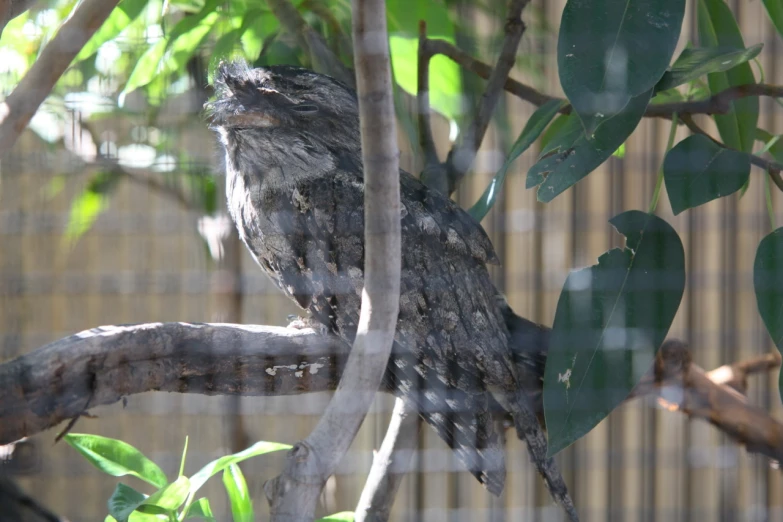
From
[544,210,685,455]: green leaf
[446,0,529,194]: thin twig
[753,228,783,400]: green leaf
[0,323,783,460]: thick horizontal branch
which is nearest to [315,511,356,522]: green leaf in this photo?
[0,323,783,460]: thick horizontal branch

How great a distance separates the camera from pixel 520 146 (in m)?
1.12

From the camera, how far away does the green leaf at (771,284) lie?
951 millimetres

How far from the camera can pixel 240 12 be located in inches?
52.9

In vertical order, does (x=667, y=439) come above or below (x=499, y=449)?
below

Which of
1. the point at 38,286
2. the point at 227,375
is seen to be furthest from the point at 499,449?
the point at 38,286

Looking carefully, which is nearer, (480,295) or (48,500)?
(480,295)

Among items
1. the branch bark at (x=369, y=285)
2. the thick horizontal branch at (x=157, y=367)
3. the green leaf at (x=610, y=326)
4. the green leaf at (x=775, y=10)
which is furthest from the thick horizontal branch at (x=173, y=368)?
the green leaf at (x=775, y=10)

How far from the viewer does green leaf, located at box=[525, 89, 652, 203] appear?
93 cm

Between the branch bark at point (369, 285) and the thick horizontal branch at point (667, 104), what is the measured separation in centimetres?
65

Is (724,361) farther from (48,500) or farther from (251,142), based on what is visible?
(48,500)

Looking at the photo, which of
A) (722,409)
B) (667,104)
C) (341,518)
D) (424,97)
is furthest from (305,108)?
(722,409)

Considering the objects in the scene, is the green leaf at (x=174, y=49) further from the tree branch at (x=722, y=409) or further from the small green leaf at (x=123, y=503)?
the tree branch at (x=722, y=409)

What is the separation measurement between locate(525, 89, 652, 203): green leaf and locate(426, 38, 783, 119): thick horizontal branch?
0.65 feet

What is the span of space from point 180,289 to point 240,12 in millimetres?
549
